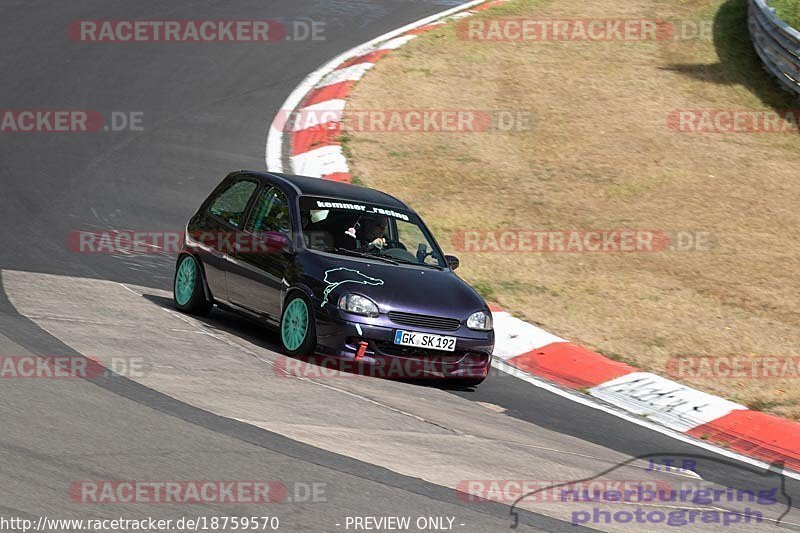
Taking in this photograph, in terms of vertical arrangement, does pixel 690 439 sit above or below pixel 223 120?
below

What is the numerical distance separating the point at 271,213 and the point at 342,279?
1.35 metres

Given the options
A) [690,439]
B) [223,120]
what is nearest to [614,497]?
[690,439]

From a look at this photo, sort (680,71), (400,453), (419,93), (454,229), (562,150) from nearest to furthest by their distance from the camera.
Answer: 1. (400,453)
2. (454,229)
3. (562,150)
4. (419,93)
5. (680,71)

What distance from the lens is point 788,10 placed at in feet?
69.1

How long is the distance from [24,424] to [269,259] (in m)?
3.64

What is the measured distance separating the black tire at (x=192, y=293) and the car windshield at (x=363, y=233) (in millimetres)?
1225

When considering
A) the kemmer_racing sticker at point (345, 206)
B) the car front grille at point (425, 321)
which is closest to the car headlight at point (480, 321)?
the car front grille at point (425, 321)

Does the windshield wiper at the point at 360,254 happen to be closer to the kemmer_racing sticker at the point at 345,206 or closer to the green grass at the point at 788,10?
the kemmer_racing sticker at the point at 345,206

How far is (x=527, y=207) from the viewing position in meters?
14.6

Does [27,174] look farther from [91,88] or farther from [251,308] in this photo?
[251,308]

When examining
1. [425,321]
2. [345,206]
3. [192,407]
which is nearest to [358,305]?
[425,321]

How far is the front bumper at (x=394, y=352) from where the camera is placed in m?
8.88

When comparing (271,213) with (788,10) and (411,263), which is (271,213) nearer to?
(411,263)

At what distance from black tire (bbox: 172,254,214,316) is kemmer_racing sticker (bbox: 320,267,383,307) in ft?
5.65
